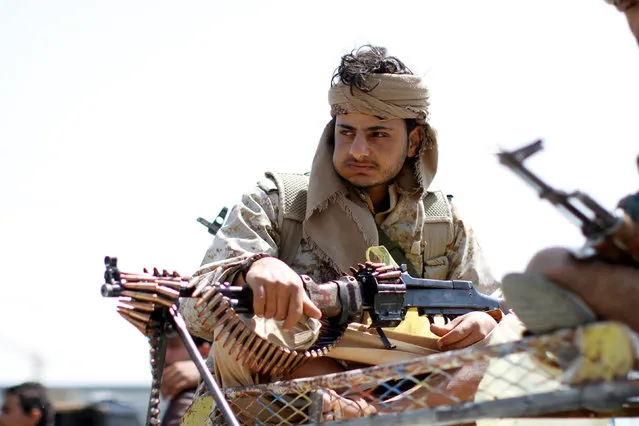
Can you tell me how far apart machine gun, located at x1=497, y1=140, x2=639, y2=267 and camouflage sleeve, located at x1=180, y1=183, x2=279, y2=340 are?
5.69 feet

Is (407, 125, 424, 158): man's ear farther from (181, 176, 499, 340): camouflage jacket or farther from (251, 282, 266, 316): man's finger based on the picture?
(251, 282, 266, 316): man's finger

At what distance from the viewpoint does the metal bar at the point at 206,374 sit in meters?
2.87

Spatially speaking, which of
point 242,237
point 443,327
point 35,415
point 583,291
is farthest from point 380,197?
point 35,415

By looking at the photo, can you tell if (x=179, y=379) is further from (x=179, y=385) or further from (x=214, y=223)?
(x=214, y=223)

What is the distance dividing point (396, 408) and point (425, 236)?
71.1 inches

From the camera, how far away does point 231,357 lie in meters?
3.70

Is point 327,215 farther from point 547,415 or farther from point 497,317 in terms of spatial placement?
point 547,415

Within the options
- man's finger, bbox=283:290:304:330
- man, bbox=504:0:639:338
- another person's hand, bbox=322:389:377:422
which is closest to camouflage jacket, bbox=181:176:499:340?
man's finger, bbox=283:290:304:330

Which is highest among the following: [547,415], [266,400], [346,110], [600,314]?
[346,110]

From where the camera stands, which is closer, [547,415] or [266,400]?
[547,415]

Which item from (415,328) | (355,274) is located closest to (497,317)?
(415,328)

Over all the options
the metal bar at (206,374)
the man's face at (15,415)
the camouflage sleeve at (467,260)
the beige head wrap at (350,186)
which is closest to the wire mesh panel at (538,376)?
the metal bar at (206,374)

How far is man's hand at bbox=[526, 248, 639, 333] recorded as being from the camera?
2.19m

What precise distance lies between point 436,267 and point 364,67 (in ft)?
3.36
